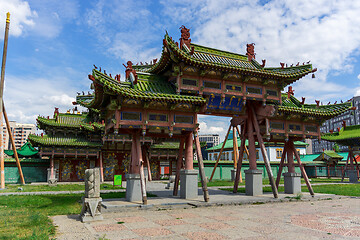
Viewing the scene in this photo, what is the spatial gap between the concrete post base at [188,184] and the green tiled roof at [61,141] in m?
20.4

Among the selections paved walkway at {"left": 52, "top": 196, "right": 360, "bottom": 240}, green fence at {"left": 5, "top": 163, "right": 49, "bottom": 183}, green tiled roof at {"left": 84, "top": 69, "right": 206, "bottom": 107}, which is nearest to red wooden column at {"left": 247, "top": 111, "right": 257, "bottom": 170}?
paved walkway at {"left": 52, "top": 196, "right": 360, "bottom": 240}

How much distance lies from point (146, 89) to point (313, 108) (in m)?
12.0

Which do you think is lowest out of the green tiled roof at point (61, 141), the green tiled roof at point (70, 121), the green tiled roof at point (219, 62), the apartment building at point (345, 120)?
the green tiled roof at point (61, 141)

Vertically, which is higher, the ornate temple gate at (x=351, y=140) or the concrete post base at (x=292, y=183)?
the ornate temple gate at (x=351, y=140)

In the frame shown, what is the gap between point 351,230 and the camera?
330 inches

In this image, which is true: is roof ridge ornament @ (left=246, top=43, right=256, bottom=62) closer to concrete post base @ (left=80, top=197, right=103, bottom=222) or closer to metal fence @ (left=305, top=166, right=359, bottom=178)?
concrete post base @ (left=80, top=197, right=103, bottom=222)

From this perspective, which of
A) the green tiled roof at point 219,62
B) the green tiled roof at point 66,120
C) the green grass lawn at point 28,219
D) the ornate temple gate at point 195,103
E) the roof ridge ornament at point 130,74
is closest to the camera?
the green grass lawn at point 28,219

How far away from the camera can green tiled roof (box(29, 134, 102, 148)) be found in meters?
30.2

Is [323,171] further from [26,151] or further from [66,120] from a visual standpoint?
[26,151]

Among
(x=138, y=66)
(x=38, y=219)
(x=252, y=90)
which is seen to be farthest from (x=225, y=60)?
(x=38, y=219)

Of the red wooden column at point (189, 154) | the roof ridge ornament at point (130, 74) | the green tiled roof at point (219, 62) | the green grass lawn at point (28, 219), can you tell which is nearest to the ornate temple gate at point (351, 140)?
the green tiled roof at point (219, 62)

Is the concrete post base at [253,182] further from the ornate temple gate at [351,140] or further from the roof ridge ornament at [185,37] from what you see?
the ornate temple gate at [351,140]

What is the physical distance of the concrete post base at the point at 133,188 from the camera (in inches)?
539

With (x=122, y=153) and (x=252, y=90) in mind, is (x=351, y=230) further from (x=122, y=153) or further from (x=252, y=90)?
(x=122, y=153)
